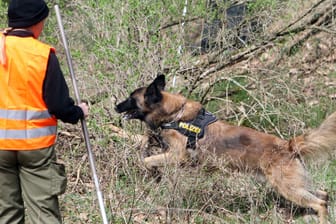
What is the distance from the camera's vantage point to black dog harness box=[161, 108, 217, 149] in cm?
722

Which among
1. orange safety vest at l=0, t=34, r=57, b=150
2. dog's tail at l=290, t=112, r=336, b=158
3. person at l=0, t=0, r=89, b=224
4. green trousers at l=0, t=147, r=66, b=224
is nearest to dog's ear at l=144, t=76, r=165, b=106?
dog's tail at l=290, t=112, r=336, b=158

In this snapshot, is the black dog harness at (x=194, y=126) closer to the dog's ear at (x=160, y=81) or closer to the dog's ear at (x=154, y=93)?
the dog's ear at (x=154, y=93)

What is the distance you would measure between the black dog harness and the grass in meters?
0.60

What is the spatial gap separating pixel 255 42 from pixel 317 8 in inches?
65.4

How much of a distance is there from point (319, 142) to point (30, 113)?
139 inches

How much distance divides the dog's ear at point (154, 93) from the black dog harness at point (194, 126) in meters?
0.39

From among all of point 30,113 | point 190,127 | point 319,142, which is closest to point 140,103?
point 190,127

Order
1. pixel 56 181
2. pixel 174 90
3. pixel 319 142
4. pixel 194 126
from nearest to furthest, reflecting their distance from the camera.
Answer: pixel 56 181 < pixel 319 142 < pixel 194 126 < pixel 174 90

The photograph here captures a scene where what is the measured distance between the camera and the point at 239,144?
7.10 metres

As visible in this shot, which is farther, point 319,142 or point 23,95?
point 319,142

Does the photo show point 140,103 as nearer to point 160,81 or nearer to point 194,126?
point 160,81

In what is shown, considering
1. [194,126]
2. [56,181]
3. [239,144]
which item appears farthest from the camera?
[194,126]

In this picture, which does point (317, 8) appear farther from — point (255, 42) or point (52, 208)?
point (52, 208)

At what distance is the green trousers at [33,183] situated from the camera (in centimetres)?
481
